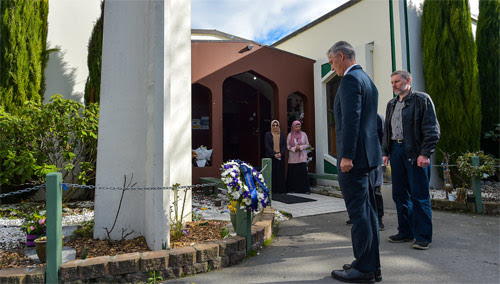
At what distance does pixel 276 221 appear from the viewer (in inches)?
190

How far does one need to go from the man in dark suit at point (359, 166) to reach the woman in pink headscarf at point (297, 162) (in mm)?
Answer: 5099

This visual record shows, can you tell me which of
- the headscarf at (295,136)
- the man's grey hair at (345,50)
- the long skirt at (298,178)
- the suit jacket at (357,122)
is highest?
the man's grey hair at (345,50)

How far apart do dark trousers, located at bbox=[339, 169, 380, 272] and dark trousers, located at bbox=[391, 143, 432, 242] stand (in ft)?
3.71

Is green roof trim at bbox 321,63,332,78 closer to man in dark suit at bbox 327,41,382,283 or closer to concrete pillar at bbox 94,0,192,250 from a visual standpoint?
concrete pillar at bbox 94,0,192,250

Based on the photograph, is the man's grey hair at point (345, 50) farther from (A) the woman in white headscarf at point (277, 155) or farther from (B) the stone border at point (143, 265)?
(A) the woman in white headscarf at point (277, 155)

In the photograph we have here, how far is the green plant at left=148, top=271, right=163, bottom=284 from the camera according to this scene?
261 cm

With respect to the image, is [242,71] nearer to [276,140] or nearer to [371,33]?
[276,140]

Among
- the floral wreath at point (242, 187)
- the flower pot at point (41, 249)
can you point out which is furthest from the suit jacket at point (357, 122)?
the flower pot at point (41, 249)

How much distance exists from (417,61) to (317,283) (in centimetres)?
643

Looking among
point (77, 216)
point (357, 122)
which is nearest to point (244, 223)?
point (357, 122)

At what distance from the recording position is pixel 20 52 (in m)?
5.74

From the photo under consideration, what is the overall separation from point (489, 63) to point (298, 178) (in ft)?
18.6

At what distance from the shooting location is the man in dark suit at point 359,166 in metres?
2.47

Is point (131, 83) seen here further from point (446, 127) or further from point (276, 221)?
point (446, 127)
